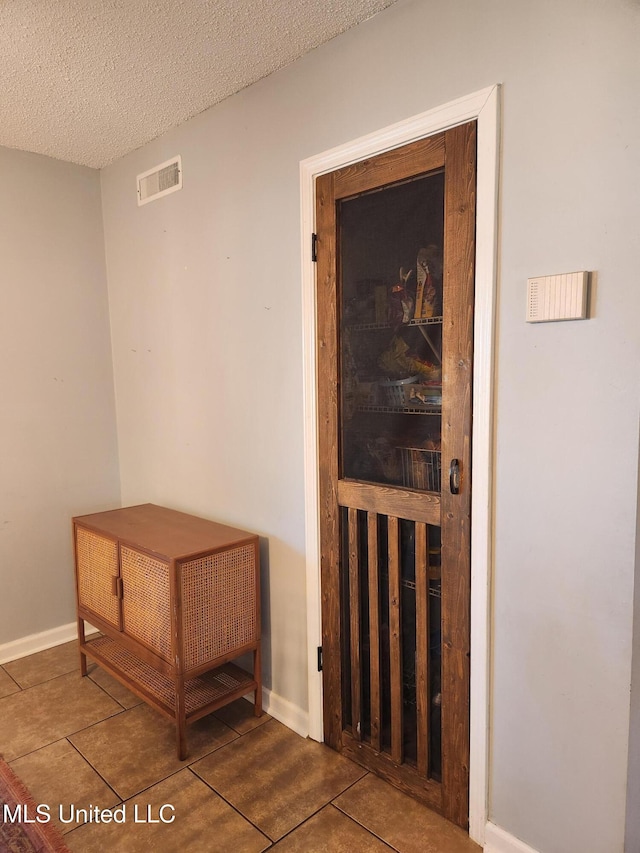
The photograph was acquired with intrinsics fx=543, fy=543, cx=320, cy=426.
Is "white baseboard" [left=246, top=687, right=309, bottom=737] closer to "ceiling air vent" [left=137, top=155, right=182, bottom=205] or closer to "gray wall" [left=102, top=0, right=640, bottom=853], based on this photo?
"gray wall" [left=102, top=0, right=640, bottom=853]

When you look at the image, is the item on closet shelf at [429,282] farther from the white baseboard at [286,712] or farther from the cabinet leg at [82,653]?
the cabinet leg at [82,653]

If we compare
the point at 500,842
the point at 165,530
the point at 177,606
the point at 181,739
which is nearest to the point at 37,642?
the point at 165,530

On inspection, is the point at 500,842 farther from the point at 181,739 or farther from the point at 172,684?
the point at 172,684

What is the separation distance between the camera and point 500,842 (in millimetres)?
1617

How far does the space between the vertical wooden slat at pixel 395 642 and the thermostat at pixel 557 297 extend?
2.68ft

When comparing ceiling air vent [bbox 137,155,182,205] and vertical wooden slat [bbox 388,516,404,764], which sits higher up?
ceiling air vent [bbox 137,155,182,205]

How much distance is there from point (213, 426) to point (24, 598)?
147cm

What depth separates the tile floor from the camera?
67.0 inches

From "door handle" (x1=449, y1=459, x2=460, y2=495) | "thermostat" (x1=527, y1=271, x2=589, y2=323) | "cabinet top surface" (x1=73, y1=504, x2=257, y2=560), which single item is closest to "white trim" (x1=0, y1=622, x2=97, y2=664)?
"cabinet top surface" (x1=73, y1=504, x2=257, y2=560)

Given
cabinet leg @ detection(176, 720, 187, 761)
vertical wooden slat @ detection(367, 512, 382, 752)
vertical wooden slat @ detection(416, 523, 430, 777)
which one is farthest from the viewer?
cabinet leg @ detection(176, 720, 187, 761)

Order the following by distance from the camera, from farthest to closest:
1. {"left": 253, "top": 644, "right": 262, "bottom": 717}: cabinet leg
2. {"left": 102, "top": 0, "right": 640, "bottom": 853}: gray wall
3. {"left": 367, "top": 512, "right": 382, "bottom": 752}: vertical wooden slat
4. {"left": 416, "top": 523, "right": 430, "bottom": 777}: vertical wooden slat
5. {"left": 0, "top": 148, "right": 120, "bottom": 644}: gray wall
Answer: {"left": 0, "top": 148, "right": 120, "bottom": 644}: gray wall
{"left": 253, "top": 644, "right": 262, "bottom": 717}: cabinet leg
{"left": 367, "top": 512, "right": 382, "bottom": 752}: vertical wooden slat
{"left": 416, "top": 523, "right": 430, "bottom": 777}: vertical wooden slat
{"left": 102, "top": 0, "right": 640, "bottom": 853}: gray wall

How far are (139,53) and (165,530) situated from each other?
186 cm

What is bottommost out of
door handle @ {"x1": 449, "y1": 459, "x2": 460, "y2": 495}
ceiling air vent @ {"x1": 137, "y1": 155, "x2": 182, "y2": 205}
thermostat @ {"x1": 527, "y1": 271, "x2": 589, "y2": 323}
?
door handle @ {"x1": 449, "y1": 459, "x2": 460, "y2": 495}

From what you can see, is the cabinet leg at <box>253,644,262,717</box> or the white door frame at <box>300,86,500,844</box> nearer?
the white door frame at <box>300,86,500,844</box>
